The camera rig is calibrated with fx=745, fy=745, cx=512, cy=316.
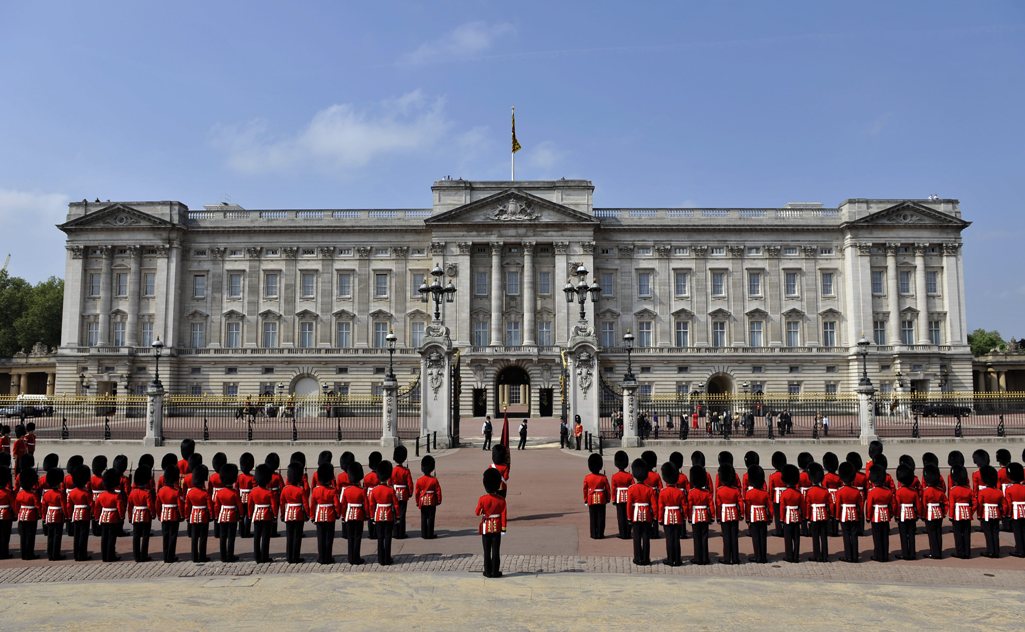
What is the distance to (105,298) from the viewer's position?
58.4m

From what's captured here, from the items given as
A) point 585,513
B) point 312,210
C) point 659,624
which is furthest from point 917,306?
point 659,624

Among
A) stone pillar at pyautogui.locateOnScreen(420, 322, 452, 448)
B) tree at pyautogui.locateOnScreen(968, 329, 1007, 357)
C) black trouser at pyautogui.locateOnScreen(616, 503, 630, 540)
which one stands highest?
tree at pyautogui.locateOnScreen(968, 329, 1007, 357)

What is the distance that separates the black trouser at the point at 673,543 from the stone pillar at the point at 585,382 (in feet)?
60.1

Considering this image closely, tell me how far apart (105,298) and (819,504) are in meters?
60.0

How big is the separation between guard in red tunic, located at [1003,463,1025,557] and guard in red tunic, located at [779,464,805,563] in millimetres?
3031

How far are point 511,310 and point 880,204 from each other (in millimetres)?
30620

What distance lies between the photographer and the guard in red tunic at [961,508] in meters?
10.9

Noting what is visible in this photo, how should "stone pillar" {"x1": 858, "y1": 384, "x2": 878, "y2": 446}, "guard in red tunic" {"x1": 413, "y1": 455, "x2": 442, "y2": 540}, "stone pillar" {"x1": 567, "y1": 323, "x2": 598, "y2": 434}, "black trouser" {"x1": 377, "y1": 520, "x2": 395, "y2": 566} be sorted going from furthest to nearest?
1. "stone pillar" {"x1": 858, "y1": 384, "x2": 878, "y2": 446}
2. "stone pillar" {"x1": 567, "y1": 323, "x2": 598, "y2": 434}
3. "guard in red tunic" {"x1": 413, "y1": 455, "x2": 442, "y2": 540}
4. "black trouser" {"x1": 377, "y1": 520, "x2": 395, "y2": 566}

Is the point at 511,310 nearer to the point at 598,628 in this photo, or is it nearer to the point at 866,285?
the point at 866,285

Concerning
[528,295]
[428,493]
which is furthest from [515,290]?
[428,493]

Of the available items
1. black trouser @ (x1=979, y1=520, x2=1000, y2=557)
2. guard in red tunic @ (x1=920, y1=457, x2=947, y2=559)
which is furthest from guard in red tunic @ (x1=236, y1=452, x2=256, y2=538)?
black trouser @ (x1=979, y1=520, x2=1000, y2=557)

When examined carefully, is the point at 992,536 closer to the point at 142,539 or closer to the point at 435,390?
the point at 142,539

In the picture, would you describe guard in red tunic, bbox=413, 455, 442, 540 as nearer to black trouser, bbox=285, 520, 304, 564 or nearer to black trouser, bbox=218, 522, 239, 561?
black trouser, bbox=285, 520, 304, 564

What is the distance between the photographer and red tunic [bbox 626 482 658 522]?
10648mm
